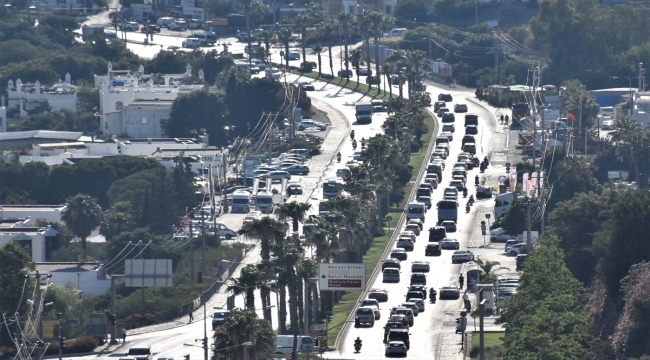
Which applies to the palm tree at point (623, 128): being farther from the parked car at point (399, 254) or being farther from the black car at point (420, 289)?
the black car at point (420, 289)

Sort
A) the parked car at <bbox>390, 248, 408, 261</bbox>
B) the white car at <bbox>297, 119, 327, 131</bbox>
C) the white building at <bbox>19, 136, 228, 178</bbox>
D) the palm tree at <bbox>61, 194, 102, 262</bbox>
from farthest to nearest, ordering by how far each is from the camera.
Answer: the white car at <bbox>297, 119, 327, 131</bbox>
the white building at <bbox>19, 136, 228, 178</bbox>
the palm tree at <bbox>61, 194, 102, 262</bbox>
the parked car at <bbox>390, 248, 408, 261</bbox>

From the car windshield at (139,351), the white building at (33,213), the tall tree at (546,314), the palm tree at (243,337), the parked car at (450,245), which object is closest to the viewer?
the palm tree at (243,337)

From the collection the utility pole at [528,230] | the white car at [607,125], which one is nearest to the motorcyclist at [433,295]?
the utility pole at [528,230]

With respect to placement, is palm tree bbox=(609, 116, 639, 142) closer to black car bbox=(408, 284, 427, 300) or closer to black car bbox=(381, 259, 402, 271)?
black car bbox=(381, 259, 402, 271)

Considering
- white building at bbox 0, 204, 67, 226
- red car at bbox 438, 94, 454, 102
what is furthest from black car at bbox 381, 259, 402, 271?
red car at bbox 438, 94, 454, 102

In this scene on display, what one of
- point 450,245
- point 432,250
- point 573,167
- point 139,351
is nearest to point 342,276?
point 139,351
